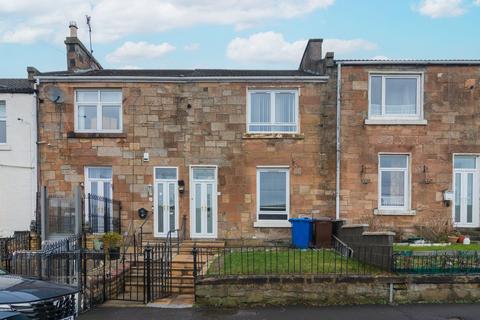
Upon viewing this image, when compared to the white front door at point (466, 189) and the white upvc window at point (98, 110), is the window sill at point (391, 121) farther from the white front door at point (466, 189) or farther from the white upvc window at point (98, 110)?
the white upvc window at point (98, 110)

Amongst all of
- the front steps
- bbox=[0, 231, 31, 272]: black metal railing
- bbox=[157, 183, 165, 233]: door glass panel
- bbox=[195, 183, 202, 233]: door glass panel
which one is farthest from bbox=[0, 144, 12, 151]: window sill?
the front steps

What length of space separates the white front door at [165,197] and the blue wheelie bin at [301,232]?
4.12m

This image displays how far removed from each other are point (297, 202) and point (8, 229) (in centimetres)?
997

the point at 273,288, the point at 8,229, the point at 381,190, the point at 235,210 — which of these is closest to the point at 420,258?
the point at 273,288

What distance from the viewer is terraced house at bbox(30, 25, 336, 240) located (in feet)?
48.1

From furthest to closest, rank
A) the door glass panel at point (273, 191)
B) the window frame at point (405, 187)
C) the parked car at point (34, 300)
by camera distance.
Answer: the door glass panel at point (273, 191) < the window frame at point (405, 187) < the parked car at point (34, 300)

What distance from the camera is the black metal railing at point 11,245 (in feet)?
30.8

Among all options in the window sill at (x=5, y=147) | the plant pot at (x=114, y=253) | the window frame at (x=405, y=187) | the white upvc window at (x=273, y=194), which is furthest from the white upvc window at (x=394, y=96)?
the window sill at (x=5, y=147)

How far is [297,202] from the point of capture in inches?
577

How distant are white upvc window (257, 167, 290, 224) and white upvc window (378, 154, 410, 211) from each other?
3229 mm

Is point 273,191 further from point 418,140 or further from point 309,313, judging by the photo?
point 309,313

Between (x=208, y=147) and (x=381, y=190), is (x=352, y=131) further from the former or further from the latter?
(x=208, y=147)

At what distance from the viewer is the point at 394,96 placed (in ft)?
48.6

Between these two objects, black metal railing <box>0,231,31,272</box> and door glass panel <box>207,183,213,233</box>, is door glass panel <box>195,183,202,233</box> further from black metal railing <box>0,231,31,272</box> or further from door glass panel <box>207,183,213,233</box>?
black metal railing <box>0,231,31,272</box>
